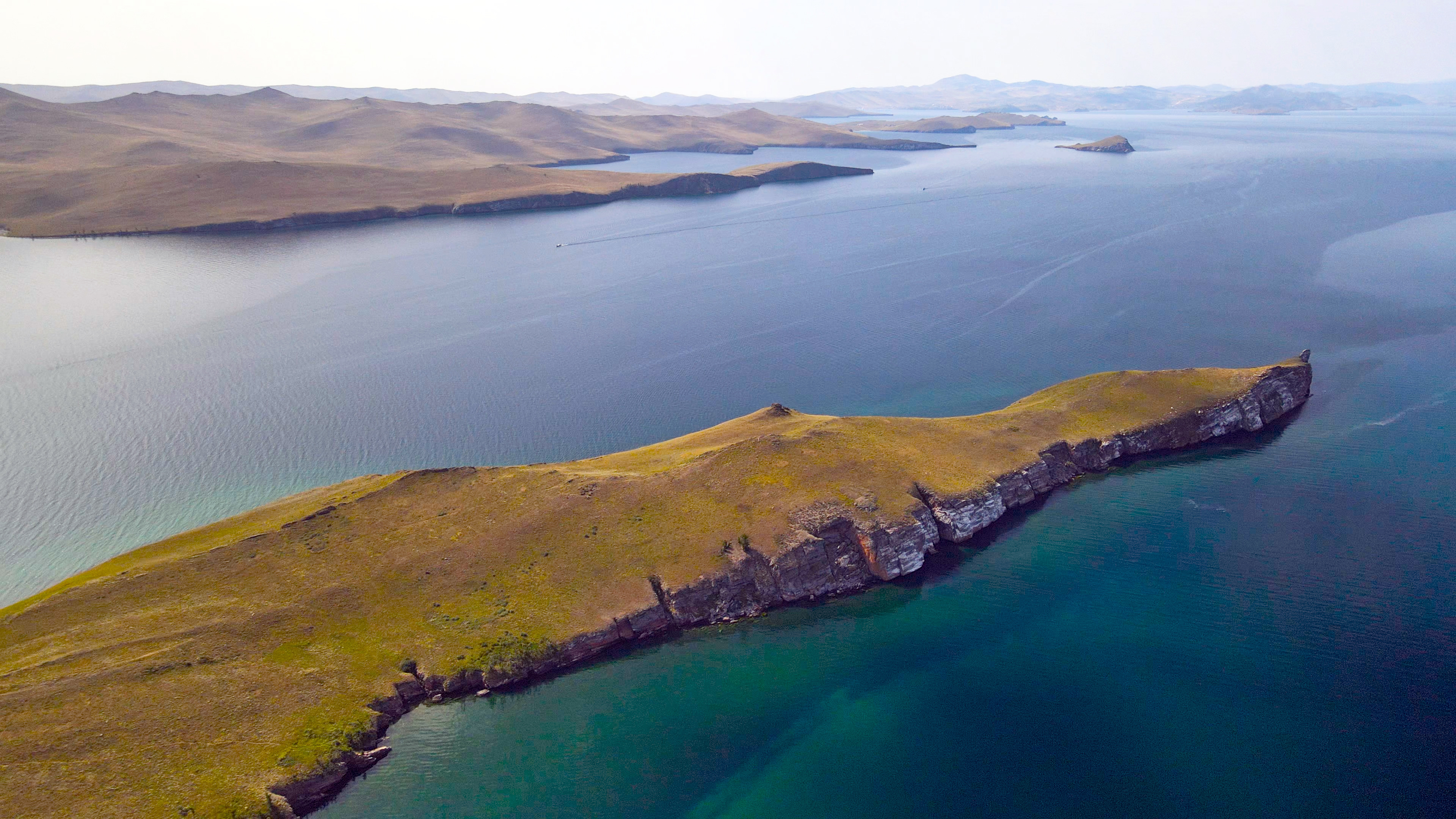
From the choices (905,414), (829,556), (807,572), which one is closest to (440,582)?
(807,572)

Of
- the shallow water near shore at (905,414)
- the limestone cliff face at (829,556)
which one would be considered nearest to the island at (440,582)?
the limestone cliff face at (829,556)

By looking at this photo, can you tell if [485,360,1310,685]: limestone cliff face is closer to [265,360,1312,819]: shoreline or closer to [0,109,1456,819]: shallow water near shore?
[265,360,1312,819]: shoreline

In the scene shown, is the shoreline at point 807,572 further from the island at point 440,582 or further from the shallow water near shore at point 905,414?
the shallow water near shore at point 905,414

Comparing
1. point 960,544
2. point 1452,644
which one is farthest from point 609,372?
point 1452,644

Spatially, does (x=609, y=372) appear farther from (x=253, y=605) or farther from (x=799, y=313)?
(x=253, y=605)

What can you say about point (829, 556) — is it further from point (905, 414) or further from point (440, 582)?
point (905, 414)
